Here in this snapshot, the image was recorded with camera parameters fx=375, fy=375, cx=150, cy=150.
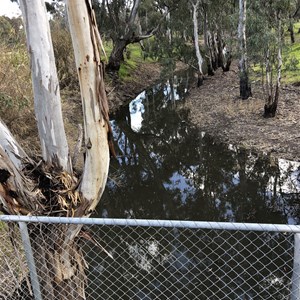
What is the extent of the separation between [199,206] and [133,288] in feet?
8.97

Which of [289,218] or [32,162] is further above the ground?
[32,162]

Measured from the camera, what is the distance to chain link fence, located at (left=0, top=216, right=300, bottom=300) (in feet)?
10.5

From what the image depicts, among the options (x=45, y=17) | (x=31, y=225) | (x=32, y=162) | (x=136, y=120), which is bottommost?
(x=136, y=120)

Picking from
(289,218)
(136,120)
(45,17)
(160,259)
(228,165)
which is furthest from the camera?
(136,120)

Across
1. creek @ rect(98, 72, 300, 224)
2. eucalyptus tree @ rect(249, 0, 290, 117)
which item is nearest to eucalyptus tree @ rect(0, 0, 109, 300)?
creek @ rect(98, 72, 300, 224)

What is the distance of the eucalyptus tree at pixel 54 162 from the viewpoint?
2.94m

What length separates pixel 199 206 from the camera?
7441 millimetres

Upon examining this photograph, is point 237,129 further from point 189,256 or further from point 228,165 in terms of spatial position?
point 189,256

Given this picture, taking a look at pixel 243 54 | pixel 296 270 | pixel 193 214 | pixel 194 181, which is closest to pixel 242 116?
pixel 243 54

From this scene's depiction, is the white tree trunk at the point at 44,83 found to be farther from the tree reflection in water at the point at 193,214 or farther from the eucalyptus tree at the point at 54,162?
the tree reflection in water at the point at 193,214

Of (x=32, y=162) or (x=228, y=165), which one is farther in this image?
(x=228, y=165)

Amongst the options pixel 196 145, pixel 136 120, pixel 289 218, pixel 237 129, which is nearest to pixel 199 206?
pixel 289 218

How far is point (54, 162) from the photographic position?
10.5 feet

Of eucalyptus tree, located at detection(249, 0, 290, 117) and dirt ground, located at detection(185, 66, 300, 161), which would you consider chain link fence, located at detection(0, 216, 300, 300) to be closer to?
dirt ground, located at detection(185, 66, 300, 161)
